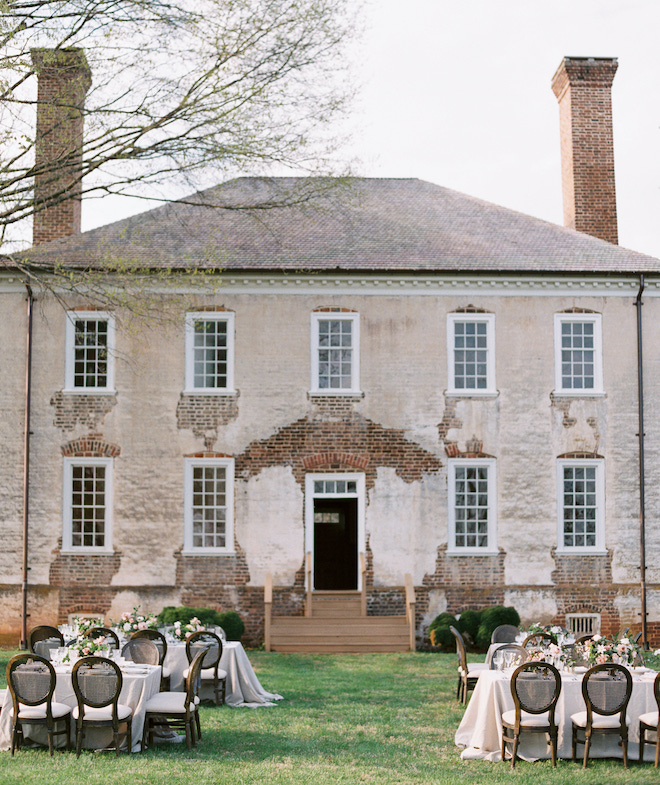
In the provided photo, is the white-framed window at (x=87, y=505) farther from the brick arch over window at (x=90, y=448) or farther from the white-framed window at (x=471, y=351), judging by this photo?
the white-framed window at (x=471, y=351)

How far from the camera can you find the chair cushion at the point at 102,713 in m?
9.88

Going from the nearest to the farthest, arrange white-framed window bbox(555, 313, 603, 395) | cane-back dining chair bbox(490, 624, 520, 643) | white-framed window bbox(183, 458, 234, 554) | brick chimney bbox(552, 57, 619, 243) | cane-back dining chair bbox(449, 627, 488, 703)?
cane-back dining chair bbox(449, 627, 488, 703) < cane-back dining chair bbox(490, 624, 520, 643) < white-framed window bbox(183, 458, 234, 554) < white-framed window bbox(555, 313, 603, 395) < brick chimney bbox(552, 57, 619, 243)

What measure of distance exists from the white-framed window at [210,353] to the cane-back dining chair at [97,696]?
432 inches

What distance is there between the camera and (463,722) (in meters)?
10.8

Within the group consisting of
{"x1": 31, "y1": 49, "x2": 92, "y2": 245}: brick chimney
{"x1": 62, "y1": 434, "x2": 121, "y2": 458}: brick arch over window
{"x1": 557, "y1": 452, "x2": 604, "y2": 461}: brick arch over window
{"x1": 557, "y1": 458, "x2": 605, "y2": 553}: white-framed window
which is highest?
{"x1": 31, "y1": 49, "x2": 92, "y2": 245}: brick chimney

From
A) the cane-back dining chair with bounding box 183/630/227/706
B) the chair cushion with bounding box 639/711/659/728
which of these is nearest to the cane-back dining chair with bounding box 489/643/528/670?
the chair cushion with bounding box 639/711/659/728

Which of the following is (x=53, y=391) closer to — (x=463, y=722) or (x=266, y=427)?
(x=266, y=427)

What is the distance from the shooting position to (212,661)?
43.0ft

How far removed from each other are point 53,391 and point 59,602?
14.7 ft

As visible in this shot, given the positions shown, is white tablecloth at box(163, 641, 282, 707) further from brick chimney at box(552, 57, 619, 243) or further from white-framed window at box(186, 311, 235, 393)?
brick chimney at box(552, 57, 619, 243)

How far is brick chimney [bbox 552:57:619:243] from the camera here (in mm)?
22797

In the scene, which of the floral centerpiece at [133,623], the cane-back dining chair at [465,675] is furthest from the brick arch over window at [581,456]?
the floral centerpiece at [133,623]

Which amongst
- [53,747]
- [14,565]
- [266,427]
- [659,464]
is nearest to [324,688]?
[53,747]

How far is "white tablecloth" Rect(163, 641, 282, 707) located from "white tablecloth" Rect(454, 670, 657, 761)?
12.2ft
